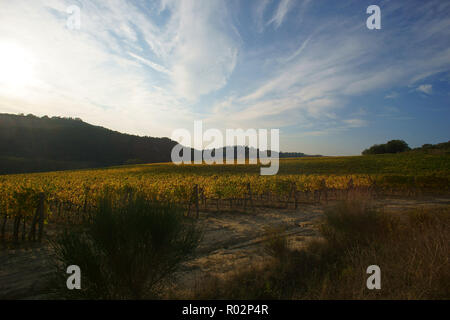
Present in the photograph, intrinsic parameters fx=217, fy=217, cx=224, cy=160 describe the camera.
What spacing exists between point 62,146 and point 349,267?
102 meters

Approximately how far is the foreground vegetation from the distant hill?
2324 inches

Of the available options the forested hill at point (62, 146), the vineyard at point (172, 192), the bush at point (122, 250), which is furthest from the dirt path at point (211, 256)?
the forested hill at point (62, 146)

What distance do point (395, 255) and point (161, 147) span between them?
11112cm

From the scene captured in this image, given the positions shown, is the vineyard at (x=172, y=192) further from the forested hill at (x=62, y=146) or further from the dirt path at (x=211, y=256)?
the forested hill at (x=62, y=146)

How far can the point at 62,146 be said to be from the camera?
3287 inches

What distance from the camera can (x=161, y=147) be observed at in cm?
11000

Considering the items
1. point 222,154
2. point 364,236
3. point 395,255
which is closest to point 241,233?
point 364,236

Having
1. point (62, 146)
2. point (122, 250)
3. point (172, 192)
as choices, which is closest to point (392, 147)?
point (172, 192)

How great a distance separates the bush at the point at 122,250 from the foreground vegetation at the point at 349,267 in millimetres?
1104

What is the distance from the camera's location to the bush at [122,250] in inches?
134

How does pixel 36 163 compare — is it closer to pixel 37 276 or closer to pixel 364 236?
pixel 37 276

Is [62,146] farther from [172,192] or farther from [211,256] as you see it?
[211,256]

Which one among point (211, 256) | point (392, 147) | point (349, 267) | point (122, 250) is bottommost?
point (211, 256)

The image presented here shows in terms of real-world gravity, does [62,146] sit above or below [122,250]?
above
